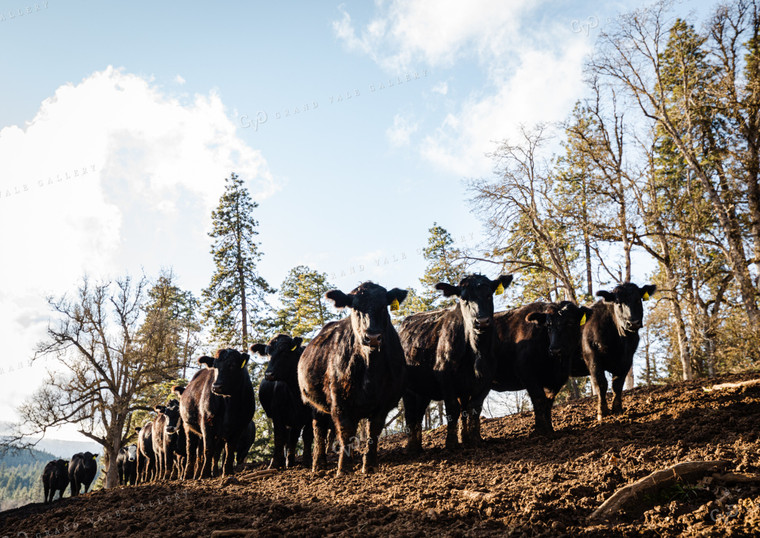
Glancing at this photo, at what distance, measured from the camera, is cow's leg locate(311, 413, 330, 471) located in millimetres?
9266

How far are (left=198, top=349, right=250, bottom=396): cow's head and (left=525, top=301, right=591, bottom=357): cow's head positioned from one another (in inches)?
281

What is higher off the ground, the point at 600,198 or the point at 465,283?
the point at 600,198

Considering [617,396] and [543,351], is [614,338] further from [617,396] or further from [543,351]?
[543,351]

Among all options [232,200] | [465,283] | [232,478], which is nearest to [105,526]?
[232,478]

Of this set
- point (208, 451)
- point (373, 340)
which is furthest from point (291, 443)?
point (373, 340)

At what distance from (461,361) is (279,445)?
17.6ft

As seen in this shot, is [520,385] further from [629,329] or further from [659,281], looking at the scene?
[659,281]

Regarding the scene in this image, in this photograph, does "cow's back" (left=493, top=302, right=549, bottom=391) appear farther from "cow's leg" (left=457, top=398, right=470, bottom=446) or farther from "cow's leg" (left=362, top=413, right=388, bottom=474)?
"cow's leg" (left=362, top=413, right=388, bottom=474)

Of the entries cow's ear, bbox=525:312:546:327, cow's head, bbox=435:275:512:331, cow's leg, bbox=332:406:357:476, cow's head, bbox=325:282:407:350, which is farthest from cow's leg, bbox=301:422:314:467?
cow's ear, bbox=525:312:546:327

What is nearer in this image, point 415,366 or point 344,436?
point 344,436

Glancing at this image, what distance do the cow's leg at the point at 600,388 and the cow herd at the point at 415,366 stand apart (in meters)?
0.02

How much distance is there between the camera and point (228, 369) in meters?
11.9

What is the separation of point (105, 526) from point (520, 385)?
824 cm

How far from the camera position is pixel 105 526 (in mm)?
7250
